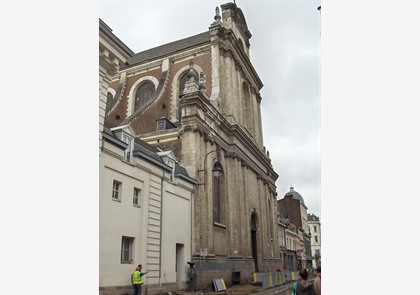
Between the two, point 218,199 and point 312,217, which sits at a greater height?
point 218,199

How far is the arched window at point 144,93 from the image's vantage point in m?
32.6

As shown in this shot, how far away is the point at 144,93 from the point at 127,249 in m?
22.4

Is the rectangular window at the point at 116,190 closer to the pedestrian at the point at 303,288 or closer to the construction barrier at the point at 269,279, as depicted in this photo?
the pedestrian at the point at 303,288

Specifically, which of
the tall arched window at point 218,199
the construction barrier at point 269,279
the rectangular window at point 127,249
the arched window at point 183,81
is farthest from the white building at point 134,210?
the arched window at point 183,81

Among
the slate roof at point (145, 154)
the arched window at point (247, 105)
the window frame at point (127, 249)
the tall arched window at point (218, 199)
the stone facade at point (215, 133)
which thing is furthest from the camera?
the arched window at point (247, 105)

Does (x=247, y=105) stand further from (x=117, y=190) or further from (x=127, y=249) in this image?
(x=127, y=249)

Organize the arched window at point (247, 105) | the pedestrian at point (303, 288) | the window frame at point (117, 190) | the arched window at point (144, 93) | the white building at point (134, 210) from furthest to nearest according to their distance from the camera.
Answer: the arched window at point (247, 105)
the arched window at point (144, 93)
the window frame at point (117, 190)
the white building at point (134, 210)
the pedestrian at point (303, 288)

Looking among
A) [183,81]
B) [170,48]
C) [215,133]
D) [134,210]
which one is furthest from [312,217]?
[134,210]

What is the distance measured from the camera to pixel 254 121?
35875mm

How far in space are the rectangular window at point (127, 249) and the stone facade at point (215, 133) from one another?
1068 millimetres

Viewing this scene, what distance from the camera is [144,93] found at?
33.2 metres

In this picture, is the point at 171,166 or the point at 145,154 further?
the point at 171,166

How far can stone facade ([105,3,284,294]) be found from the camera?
2039 centimetres

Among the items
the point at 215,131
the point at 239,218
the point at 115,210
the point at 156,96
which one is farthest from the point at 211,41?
the point at 115,210
